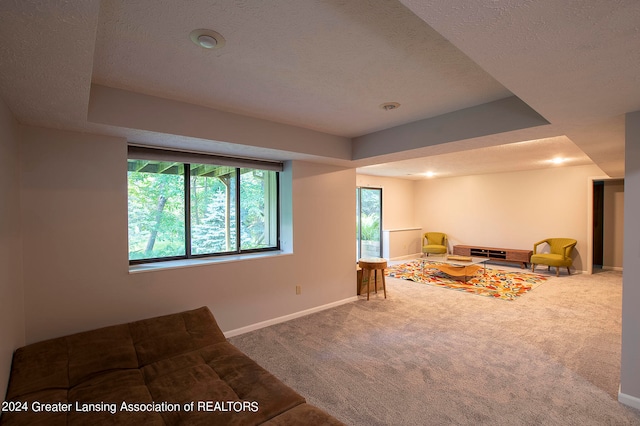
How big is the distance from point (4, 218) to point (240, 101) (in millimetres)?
1765

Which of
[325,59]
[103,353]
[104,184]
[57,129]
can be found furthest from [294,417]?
[57,129]

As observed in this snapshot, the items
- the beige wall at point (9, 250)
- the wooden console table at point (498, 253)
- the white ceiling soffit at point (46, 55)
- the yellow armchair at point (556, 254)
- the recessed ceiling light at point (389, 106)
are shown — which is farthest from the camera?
the wooden console table at point (498, 253)

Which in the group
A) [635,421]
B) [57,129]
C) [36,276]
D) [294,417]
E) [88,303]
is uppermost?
[57,129]

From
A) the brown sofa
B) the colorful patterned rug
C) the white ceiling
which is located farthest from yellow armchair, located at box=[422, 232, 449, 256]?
the brown sofa

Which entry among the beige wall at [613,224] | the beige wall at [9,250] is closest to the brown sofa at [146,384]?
the beige wall at [9,250]

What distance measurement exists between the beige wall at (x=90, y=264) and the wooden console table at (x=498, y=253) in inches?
251

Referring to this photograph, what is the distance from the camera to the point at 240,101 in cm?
256

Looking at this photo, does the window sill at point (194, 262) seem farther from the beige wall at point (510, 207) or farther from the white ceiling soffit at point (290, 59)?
the beige wall at point (510, 207)

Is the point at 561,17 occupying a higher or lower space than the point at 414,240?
higher

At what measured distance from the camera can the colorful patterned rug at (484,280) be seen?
5.00m

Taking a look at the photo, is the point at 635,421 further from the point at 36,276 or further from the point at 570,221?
the point at 570,221

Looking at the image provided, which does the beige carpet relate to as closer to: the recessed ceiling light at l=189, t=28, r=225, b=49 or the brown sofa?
the brown sofa

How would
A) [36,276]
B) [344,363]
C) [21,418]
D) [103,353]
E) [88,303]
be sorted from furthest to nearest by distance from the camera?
1. [344,363]
2. [88,303]
3. [36,276]
4. [103,353]
5. [21,418]

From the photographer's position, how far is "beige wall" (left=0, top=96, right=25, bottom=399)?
1707 millimetres
